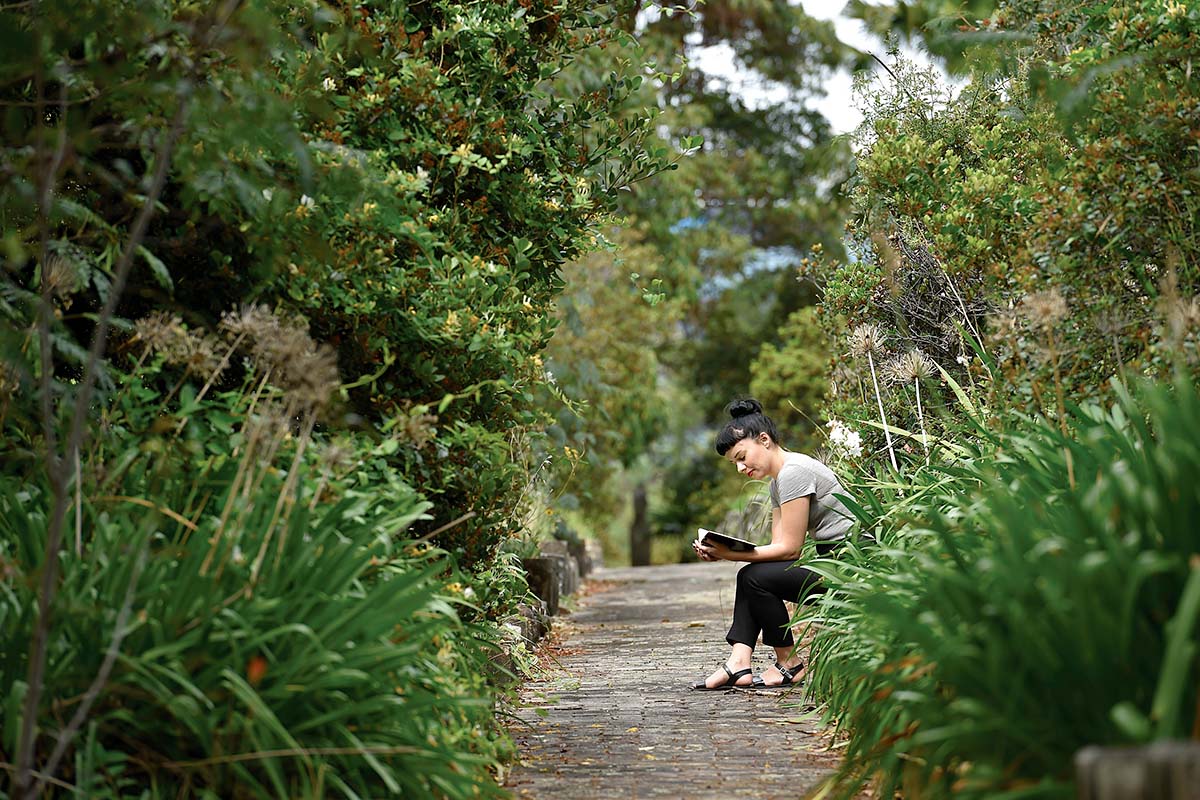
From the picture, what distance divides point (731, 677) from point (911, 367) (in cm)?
186

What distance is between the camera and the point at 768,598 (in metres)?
6.65

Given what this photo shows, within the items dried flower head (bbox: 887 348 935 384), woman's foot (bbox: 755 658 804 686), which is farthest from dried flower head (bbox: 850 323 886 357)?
woman's foot (bbox: 755 658 804 686)

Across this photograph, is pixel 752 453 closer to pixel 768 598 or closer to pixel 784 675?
pixel 768 598

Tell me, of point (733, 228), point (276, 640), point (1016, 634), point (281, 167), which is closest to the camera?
point (1016, 634)

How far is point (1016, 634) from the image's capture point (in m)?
2.95

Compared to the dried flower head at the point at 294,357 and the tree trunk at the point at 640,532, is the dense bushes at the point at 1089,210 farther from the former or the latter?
the tree trunk at the point at 640,532

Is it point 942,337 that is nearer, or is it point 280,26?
point 280,26

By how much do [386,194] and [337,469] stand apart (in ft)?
3.02

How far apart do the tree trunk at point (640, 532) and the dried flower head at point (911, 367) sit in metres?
16.7

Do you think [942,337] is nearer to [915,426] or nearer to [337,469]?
[915,426]

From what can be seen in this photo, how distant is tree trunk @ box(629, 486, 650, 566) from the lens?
2436cm

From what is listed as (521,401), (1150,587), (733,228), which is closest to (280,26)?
(521,401)

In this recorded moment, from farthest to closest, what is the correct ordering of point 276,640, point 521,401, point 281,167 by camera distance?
point 521,401, point 281,167, point 276,640

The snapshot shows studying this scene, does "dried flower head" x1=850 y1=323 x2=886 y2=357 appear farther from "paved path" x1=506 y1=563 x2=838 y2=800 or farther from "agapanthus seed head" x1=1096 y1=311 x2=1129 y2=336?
"agapanthus seed head" x1=1096 y1=311 x2=1129 y2=336
